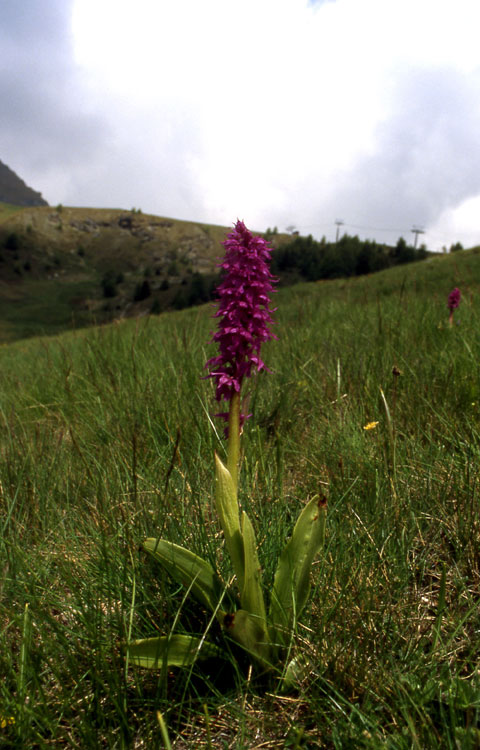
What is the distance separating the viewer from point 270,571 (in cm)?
144

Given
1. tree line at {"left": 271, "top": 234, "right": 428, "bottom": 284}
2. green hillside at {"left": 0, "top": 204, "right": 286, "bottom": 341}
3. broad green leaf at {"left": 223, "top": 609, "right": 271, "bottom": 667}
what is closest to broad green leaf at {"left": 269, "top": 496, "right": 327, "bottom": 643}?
broad green leaf at {"left": 223, "top": 609, "right": 271, "bottom": 667}

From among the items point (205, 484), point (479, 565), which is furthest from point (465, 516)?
point (205, 484)

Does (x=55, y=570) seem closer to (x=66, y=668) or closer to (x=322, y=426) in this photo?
(x=66, y=668)

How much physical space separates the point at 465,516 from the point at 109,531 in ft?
4.39

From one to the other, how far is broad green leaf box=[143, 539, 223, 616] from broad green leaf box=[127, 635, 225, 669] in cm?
11

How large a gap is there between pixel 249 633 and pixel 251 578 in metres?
0.15

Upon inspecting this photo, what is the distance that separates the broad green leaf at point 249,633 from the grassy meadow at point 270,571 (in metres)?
0.08

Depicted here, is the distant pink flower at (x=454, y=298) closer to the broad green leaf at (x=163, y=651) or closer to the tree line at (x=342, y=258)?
the broad green leaf at (x=163, y=651)

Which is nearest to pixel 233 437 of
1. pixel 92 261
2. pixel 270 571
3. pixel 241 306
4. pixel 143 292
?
pixel 241 306

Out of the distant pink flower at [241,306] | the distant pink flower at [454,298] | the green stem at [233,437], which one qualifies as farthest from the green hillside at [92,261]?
the green stem at [233,437]

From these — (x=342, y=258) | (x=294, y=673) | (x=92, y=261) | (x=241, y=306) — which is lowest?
(x=294, y=673)

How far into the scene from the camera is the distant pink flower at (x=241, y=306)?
1277mm

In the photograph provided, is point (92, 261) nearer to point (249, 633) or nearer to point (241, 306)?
point (241, 306)

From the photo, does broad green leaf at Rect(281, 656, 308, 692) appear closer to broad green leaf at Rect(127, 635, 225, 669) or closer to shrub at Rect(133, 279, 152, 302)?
broad green leaf at Rect(127, 635, 225, 669)
